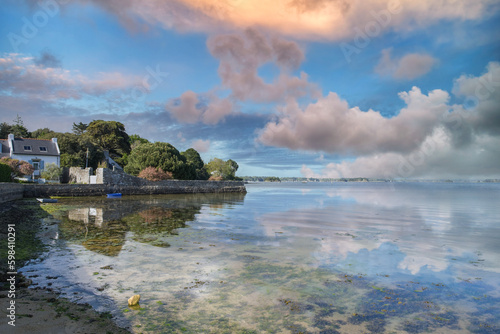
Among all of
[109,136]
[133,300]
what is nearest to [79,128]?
[109,136]

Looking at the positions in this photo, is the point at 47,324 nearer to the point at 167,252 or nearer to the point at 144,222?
the point at 167,252

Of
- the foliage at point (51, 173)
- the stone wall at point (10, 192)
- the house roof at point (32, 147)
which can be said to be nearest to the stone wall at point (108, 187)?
the stone wall at point (10, 192)

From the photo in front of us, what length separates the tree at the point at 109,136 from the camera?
77000 millimetres

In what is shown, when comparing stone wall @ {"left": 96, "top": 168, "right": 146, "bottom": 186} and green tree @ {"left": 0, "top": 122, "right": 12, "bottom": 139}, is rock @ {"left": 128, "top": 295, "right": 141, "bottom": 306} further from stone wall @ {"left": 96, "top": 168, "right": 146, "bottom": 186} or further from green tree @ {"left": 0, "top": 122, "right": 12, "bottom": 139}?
Answer: green tree @ {"left": 0, "top": 122, "right": 12, "bottom": 139}

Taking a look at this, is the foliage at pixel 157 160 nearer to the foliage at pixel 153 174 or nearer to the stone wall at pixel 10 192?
the foliage at pixel 153 174

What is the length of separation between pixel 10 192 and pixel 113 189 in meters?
16.9

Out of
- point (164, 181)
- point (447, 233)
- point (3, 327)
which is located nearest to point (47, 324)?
point (3, 327)

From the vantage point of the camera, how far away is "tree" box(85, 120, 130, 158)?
77000 millimetres

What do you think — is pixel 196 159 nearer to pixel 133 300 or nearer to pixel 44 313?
pixel 133 300

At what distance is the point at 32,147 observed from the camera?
176 ft

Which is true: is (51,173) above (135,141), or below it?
below

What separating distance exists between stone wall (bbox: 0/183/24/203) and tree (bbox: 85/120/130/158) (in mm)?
45778

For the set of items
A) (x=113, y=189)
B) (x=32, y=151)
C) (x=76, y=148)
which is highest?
(x=76, y=148)

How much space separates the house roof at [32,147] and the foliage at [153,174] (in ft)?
55.8
